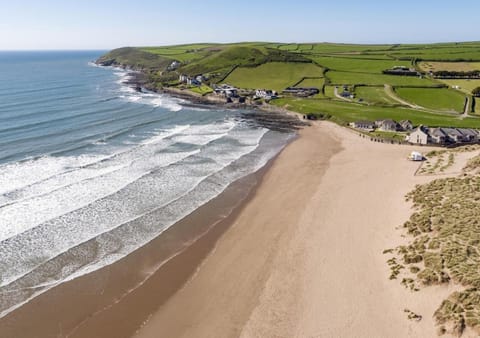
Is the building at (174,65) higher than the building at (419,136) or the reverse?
higher

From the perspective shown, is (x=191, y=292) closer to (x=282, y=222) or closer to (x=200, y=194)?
(x=282, y=222)

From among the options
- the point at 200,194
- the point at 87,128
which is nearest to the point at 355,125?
the point at 200,194

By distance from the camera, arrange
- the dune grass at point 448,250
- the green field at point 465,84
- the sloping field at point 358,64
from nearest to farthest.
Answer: the dune grass at point 448,250 < the green field at point 465,84 < the sloping field at point 358,64

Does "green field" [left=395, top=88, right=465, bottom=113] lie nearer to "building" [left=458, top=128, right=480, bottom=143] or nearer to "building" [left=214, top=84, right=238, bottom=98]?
"building" [left=458, top=128, right=480, bottom=143]

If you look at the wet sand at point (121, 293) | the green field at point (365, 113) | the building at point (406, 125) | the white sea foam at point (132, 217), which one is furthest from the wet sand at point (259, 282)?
the green field at point (365, 113)

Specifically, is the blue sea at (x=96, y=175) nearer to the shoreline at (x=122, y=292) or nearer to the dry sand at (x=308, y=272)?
the shoreline at (x=122, y=292)

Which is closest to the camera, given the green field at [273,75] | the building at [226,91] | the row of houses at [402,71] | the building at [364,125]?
the building at [364,125]
